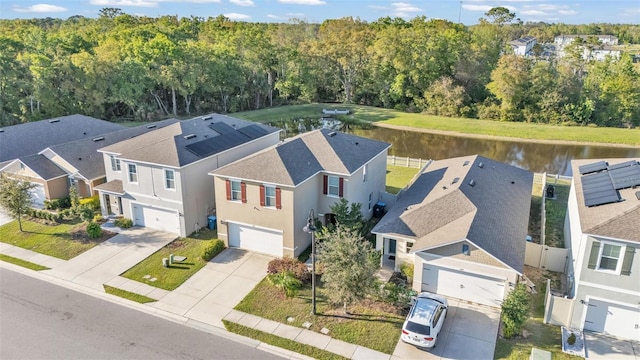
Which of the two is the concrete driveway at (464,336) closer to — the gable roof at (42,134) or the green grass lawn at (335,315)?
the green grass lawn at (335,315)

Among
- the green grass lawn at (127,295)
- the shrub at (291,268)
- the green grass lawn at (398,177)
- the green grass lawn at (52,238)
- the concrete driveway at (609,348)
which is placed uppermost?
the green grass lawn at (398,177)

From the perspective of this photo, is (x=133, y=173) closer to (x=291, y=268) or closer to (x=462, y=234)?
(x=291, y=268)

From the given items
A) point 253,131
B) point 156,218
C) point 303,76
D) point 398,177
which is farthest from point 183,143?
point 303,76

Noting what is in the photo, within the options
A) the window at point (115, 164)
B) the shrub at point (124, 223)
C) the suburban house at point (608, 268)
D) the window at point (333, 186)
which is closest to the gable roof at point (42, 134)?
the window at point (115, 164)

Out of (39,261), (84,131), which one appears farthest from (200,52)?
(39,261)

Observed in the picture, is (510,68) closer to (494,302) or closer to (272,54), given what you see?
(272,54)

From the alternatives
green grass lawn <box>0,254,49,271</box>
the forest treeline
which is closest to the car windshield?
green grass lawn <box>0,254,49,271</box>
